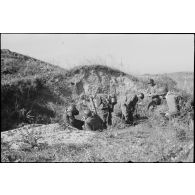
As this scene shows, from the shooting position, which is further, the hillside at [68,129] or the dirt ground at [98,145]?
the hillside at [68,129]

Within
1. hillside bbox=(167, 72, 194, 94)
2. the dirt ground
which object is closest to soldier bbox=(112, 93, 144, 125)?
the dirt ground

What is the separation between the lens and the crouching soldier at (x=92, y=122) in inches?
527

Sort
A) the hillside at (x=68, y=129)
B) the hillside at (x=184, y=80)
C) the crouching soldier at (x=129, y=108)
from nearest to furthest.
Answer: the hillside at (x=68, y=129), the crouching soldier at (x=129, y=108), the hillside at (x=184, y=80)

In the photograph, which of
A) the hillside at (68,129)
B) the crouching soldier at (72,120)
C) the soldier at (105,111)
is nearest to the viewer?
the hillside at (68,129)

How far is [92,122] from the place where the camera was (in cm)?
1343

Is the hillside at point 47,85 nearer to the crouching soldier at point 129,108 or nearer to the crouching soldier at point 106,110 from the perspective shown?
the crouching soldier at point 106,110

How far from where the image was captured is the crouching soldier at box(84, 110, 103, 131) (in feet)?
43.9

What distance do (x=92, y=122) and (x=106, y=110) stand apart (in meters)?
0.93

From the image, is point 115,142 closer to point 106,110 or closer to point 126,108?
point 126,108

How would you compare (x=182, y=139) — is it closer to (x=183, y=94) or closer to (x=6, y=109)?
(x=183, y=94)

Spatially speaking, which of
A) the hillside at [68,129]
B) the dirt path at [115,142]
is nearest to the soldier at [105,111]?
the hillside at [68,129]

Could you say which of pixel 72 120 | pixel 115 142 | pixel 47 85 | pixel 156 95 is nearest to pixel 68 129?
pixel 72 120

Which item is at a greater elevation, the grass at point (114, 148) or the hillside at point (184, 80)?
the hillside at point (184, 80)

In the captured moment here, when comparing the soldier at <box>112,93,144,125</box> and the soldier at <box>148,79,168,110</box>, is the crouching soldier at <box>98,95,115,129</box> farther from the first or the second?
the soldier at <box>148,79,168,110</box>
